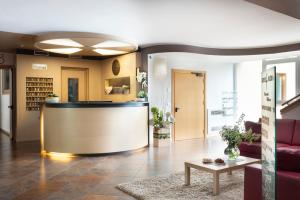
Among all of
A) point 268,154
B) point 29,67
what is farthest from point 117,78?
point 268,154

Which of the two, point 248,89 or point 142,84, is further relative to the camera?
point 248,89

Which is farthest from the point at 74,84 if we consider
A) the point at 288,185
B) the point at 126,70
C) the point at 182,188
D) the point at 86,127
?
the point at 288,185

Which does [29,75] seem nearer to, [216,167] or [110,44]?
[110,44]

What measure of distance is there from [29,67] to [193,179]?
5821 mm

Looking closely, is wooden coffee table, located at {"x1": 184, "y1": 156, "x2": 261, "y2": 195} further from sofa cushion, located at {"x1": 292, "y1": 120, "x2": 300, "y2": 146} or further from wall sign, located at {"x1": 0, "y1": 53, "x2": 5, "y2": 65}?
wall sign, located at {"x1": 0, "y1": 53, "x2": 5, "y2": 65}

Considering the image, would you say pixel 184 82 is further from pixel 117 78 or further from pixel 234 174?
pixel 234 174

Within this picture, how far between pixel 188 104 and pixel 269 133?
628cm

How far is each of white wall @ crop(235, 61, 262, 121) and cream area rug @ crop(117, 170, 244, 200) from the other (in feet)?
17.7

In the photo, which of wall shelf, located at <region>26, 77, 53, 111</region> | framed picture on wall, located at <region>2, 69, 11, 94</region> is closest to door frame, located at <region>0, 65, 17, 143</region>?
wall shelf, located at <region>26, 77, 53, 111</region>

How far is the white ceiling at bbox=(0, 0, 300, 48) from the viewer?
3.85 metres

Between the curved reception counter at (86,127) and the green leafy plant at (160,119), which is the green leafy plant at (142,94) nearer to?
the green leafy plant at (160,119)

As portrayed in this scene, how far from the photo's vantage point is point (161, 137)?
6.74 meters

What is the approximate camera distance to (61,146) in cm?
564

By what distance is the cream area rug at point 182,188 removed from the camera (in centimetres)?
328
